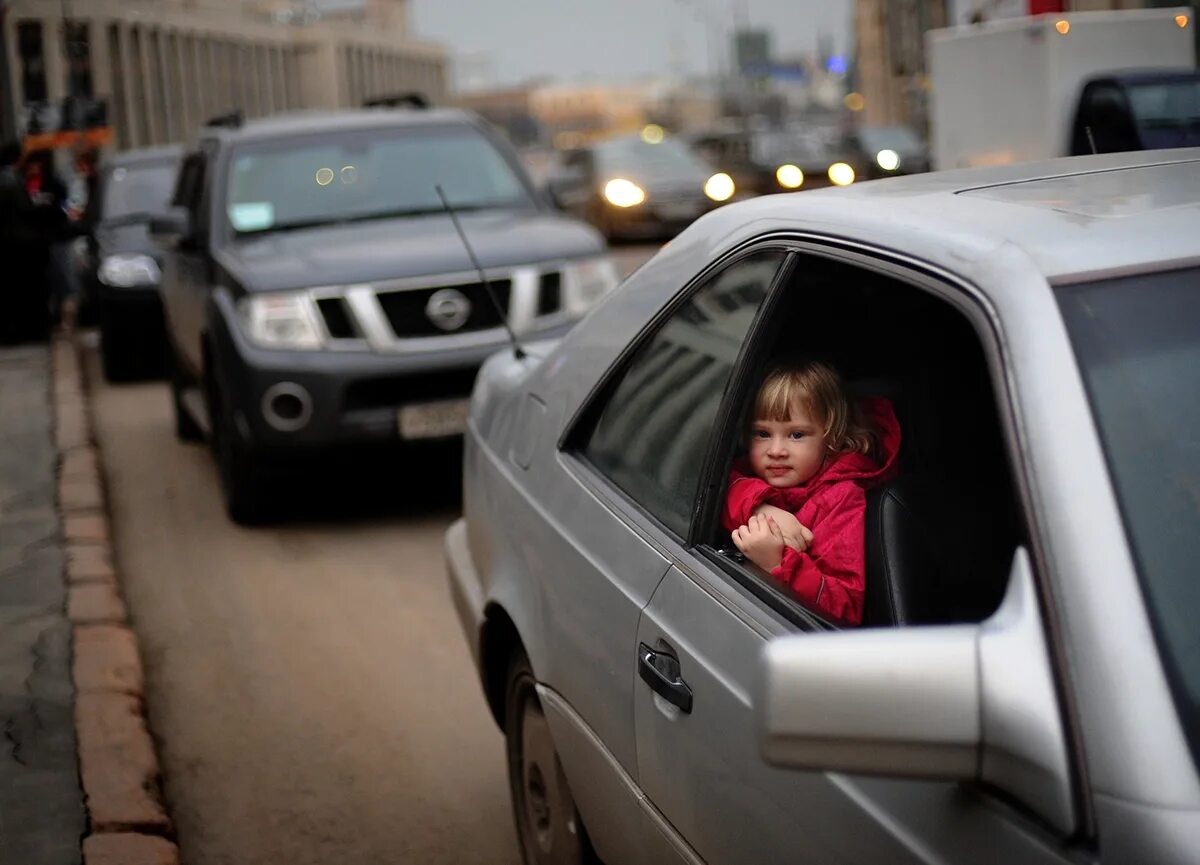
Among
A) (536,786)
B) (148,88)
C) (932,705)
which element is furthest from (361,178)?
(148,88)

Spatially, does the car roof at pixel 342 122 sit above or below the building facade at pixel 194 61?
below

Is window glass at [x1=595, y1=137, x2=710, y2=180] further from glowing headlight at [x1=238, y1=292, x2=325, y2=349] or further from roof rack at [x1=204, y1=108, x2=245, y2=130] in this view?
glowing headlight at [x1=238, y1=292, x2=325, y2=349]

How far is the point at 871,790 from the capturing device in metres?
2.04

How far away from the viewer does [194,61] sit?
363 feet

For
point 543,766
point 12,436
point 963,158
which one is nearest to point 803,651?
point 543,766

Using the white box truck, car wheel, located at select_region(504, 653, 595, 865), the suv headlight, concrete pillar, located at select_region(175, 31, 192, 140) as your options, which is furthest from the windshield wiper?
concrete pillar, located at select_region(175, 31, 192, 140)

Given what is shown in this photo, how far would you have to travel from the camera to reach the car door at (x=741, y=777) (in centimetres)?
188

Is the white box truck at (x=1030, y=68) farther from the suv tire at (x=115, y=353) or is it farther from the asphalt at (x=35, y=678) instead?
the asphalt at (x=35, y=678)

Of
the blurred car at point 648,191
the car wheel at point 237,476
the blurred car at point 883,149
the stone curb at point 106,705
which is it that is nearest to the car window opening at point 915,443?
the stone curb at point 106,705

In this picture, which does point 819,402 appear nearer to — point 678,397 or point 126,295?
point 678,397

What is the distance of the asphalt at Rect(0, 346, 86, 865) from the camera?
14.1ft

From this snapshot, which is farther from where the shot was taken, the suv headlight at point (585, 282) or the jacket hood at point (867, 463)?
the suv headlight at point (585, 282)

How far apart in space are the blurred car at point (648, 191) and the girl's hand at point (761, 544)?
912 inches

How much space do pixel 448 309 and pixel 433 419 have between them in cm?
50
